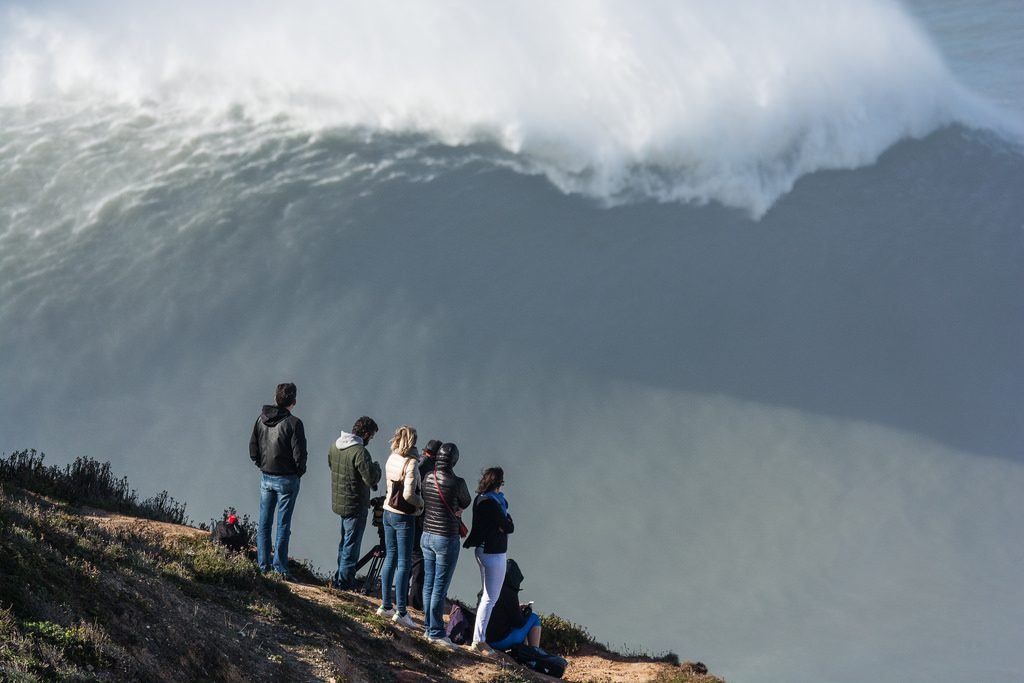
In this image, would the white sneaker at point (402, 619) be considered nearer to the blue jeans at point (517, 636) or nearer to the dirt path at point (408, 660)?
the dirt path at point (408, 660)

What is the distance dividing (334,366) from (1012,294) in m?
13.1

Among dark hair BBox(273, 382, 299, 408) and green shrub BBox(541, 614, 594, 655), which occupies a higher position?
dark hair BBox(273, 382, 299, 408)

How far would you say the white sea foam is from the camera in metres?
21.0

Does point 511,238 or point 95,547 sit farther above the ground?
point 511,238

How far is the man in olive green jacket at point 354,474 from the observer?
8.30 m

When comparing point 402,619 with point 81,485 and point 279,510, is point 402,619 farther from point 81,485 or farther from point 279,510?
point 81,485

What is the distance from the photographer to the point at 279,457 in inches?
319

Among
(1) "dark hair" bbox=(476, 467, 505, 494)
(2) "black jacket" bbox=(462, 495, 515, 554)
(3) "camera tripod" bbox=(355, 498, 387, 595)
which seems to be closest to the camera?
(1) "dark hair" bbox=(476, 467, 505, 494)

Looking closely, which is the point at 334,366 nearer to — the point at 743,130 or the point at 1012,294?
the point at 743,130

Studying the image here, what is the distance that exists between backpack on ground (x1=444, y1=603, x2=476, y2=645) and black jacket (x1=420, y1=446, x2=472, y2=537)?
0.94 m

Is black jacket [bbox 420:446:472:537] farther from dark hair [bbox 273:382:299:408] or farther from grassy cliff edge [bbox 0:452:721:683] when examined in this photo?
dark hair [bbox 273:382:299:408]

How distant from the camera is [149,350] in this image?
57.6ft

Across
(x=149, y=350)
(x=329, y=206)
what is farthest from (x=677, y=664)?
(x=329, y=206)

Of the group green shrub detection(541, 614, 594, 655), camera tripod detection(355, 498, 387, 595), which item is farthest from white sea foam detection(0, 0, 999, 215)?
camera tripod detection(355, 498, 387, 595)
